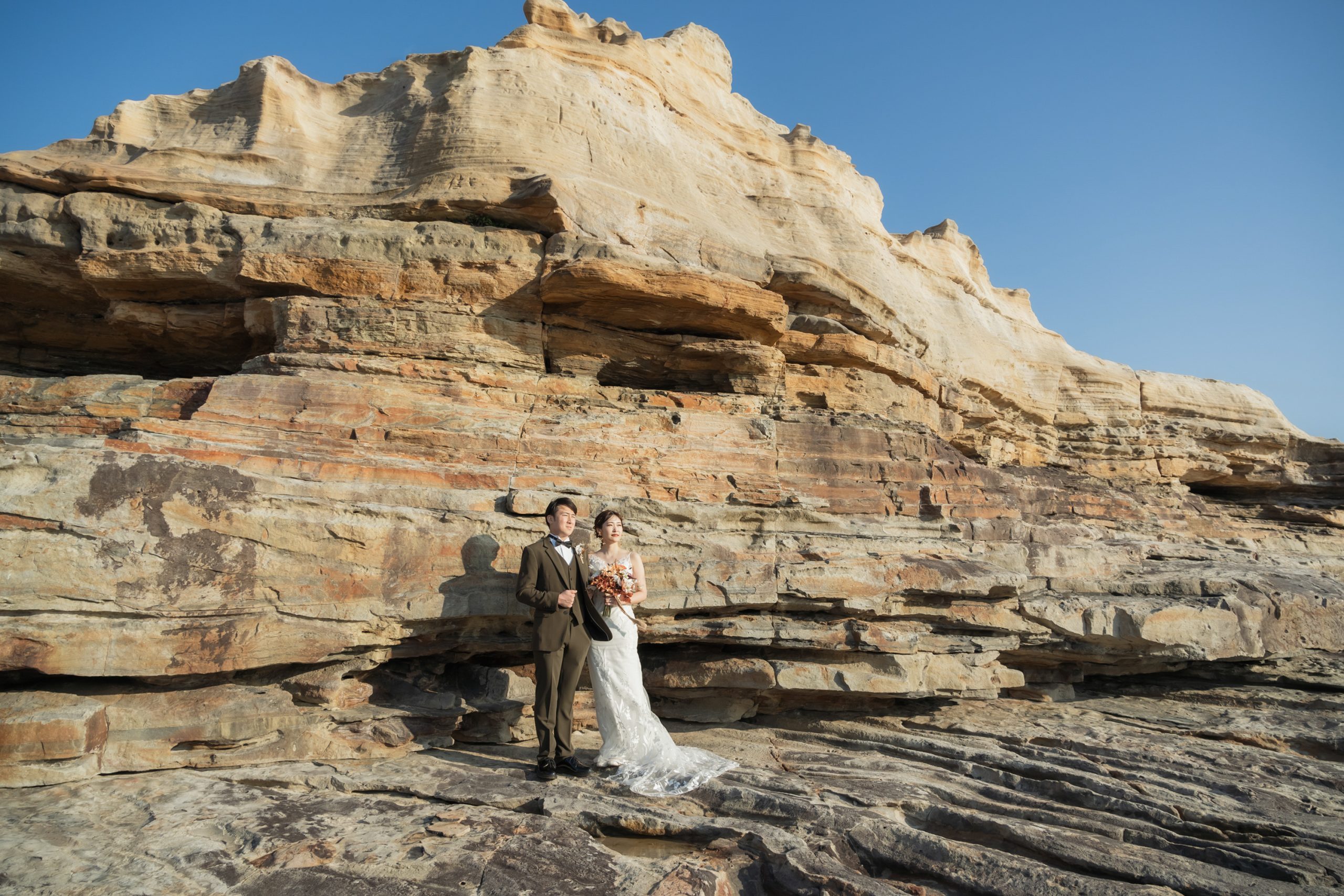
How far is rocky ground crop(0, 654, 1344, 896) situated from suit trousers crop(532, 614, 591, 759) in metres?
0.31

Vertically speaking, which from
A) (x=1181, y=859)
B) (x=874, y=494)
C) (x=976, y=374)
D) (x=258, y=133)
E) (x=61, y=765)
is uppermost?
(x=258, y=133)

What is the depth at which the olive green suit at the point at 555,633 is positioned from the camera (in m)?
5.91

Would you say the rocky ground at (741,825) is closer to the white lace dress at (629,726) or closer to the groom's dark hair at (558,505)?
the white lace dress at (629,726)

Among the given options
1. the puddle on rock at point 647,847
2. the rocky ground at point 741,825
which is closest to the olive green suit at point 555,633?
the rocky ground at point 741,825

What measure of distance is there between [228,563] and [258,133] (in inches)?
269

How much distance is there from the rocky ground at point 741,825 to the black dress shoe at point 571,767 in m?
0.15

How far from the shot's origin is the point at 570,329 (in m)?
9.33

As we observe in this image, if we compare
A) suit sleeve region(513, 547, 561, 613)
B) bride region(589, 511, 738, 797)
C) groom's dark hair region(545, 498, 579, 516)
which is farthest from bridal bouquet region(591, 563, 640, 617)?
groom's dark hair region(545, 498, 579, 516)

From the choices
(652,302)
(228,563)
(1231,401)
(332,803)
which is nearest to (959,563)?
(652,302)

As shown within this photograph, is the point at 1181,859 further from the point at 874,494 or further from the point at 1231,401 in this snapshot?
the point at 1231,401

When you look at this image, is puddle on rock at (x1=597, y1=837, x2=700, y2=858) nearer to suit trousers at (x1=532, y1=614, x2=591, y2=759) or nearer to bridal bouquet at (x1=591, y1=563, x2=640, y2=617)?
suit trousers at (x1=532, y1=614, x2=591, y2=759)

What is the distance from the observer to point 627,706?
241 inches

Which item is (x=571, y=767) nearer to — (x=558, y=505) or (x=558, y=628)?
Answer: (x=558, y=628)

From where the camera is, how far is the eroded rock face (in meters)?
5.87
